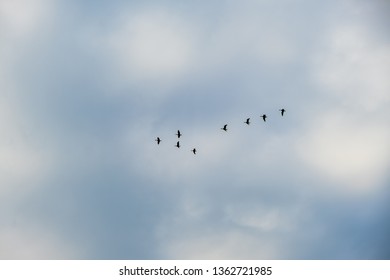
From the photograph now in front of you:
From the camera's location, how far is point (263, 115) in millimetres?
198875
